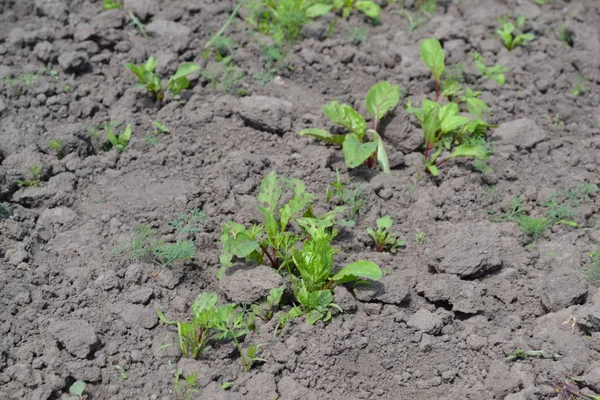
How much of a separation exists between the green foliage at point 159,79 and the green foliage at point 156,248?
109 cm

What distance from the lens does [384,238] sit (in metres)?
3.93

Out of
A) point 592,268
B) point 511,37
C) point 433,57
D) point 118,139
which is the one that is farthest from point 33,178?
point 511,37

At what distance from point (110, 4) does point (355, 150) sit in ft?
7.23

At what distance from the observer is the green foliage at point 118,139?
4379mm

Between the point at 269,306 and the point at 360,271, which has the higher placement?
the point at 360,271

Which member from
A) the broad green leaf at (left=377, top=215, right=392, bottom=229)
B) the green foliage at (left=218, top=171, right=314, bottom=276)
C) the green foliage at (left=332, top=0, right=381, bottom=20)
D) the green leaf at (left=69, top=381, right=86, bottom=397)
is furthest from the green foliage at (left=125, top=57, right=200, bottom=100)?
the green leaf at (left=69, top=381, right=86, bottom=397)

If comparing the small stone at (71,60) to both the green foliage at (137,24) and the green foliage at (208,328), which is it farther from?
the green foliage at (208,328)

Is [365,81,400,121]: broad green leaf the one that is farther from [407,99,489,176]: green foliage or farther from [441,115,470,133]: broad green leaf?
[441,115,470,133]: broad green leaf

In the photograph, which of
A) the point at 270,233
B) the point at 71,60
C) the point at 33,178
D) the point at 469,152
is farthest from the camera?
the point at 71,60

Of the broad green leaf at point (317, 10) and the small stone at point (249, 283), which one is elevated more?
the broad green leaf at point (317, 10)

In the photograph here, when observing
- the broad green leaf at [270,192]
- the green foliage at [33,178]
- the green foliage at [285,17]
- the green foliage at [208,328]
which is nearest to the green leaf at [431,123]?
the broad green leaf at [270,192]

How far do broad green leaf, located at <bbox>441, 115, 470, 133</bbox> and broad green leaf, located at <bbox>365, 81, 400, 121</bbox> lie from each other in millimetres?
312

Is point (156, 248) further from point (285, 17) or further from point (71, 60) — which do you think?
point (285, 17)

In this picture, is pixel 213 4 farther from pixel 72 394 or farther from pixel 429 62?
pixel 72 394
